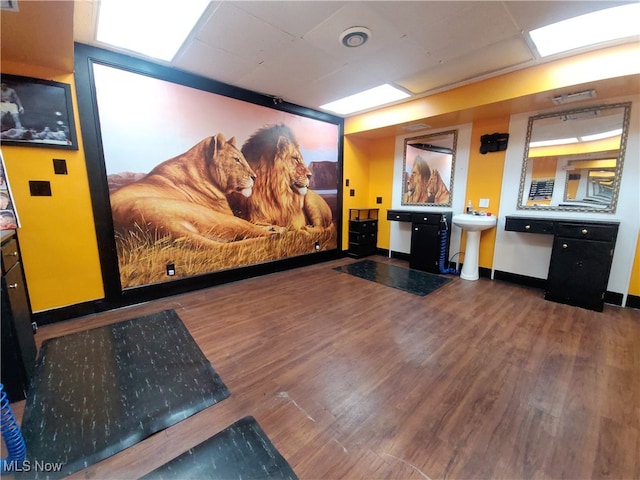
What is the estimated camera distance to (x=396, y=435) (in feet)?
4.43

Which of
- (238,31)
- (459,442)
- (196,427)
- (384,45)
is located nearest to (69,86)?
(238,31)

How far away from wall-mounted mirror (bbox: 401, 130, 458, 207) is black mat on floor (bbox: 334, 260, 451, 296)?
4.07 ft

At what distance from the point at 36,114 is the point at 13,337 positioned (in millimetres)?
1906

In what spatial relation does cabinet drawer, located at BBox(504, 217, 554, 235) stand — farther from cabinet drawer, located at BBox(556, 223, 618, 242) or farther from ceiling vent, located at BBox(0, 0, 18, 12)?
ceiling vent, located at BBox(0, 0, 18, 12)

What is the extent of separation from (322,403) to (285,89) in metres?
3.52

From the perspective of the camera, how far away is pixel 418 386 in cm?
169

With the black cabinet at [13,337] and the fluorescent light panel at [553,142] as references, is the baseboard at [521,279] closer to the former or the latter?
the fluorescent light panel at [553,142]

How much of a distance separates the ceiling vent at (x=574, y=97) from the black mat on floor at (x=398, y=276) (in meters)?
2.41

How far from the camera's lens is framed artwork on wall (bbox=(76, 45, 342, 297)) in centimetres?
259

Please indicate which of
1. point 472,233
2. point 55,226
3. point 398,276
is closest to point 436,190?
point 472,233

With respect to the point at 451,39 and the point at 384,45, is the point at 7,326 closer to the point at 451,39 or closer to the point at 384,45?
the point at 384,45

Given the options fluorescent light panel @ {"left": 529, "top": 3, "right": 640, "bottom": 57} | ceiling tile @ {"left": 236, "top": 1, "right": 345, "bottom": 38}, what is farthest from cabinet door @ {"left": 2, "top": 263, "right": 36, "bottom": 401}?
fluorescent light panel @ {"left": 529, "top": 3, "right": 640, "bottom": 57}

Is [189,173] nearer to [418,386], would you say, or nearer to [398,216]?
[418,386]

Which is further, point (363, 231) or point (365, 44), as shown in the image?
point (363, 231)
